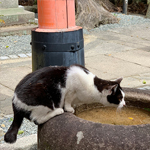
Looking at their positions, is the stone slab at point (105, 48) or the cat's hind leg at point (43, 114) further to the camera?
the stone slab at point (105, 48)

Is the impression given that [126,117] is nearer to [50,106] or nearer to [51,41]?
[50,106]

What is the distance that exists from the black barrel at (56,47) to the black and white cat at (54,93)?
24.9 inches

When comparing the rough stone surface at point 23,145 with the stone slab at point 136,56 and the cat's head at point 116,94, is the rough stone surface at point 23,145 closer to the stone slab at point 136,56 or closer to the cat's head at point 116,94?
the cat's head at point 116,94

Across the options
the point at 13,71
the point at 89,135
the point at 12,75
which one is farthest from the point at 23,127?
the point at 13,71

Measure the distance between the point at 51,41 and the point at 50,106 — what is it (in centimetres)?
107

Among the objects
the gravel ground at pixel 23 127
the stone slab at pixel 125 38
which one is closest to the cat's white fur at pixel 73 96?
the gravel ground at pixel 23 127

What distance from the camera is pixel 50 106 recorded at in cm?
259

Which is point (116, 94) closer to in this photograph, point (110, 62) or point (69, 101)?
point (69, 101)

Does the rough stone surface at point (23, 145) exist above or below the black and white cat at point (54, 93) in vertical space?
below

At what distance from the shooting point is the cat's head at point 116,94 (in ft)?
9.30

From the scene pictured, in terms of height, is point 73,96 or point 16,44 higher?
point 73,96

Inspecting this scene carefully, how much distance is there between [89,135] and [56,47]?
1.52 m

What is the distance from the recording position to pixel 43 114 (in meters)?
2.54

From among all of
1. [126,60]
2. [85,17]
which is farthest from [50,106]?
[85,17]
